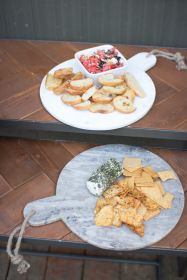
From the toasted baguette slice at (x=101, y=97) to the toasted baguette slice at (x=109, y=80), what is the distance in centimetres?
4

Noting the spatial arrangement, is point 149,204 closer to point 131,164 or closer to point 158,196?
point 158,196

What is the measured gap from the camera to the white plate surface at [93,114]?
101 cm

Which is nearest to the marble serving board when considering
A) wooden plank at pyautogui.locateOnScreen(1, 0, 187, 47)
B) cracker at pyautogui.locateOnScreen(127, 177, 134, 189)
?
cracker at pyautogui.locateOnScreen(127, 177, 134, 189)

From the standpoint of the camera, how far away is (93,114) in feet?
3.43

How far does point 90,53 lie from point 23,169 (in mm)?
464

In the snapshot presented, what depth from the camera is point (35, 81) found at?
1188mm

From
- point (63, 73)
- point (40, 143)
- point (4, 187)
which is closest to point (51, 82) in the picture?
point (63, 73)

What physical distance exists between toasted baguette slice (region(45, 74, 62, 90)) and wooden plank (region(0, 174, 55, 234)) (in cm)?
30

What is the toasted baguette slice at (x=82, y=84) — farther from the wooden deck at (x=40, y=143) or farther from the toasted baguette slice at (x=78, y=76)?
the wooden deck at (x=40, y=143)

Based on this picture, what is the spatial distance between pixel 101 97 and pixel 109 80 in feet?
0.21

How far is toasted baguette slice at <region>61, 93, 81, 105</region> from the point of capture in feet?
3.44

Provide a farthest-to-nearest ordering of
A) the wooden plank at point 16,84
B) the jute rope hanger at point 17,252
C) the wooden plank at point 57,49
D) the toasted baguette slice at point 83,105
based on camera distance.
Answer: the wooden plank at point 57,49 → the wooden plank at point 16,84 → the toasted baguette slice at point 83,105 → the jute rope hanger at point 17,252

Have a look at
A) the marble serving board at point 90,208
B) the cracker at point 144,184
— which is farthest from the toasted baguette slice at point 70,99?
the cracker at point 144,184

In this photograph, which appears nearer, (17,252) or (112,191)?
(17,252)
